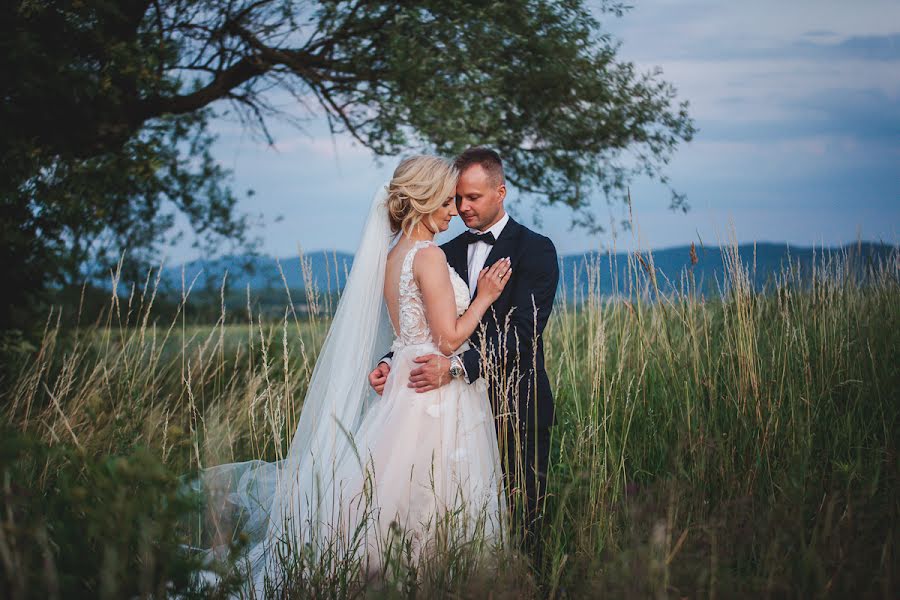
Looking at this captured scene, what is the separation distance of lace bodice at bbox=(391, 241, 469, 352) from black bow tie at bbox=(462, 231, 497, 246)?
0.31 meters

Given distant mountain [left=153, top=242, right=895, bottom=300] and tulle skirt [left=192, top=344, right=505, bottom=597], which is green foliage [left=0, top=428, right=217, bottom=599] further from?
distant mountain [left=153, top=242, right=895, bottom=300]

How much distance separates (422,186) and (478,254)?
538 millimetres

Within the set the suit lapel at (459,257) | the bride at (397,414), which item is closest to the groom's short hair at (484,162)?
the bride at (397,414)

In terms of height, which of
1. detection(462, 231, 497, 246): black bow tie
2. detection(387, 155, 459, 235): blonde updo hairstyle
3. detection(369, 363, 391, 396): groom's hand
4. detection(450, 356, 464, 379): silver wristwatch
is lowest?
detection(369, 363, 391, 396): groom's hand

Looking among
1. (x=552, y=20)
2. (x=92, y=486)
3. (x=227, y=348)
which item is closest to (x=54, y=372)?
(x=227, y=348)

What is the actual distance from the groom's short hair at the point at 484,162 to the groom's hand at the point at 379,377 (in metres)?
1.09

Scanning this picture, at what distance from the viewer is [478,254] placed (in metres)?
4.08

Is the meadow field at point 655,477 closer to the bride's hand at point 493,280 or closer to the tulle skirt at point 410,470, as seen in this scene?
the tulle skirt at point 410,470

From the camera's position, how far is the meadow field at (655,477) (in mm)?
2471

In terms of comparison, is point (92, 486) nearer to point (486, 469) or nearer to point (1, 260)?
point (486, 469)

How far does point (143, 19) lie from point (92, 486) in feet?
20.8

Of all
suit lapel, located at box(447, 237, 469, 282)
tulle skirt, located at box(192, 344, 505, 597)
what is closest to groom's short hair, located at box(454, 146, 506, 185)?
suit lapel, located at box(447, 237, 469, 282)

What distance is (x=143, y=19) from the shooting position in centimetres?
784

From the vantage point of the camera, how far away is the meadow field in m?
2.47
